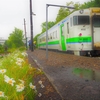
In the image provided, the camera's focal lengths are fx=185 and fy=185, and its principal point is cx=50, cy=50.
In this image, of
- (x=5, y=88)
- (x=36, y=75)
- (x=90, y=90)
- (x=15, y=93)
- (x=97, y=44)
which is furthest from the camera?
(x=97, y=44)

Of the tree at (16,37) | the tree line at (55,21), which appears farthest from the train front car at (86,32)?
the tree at (16,37)

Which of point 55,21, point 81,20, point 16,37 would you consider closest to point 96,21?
point 81,20

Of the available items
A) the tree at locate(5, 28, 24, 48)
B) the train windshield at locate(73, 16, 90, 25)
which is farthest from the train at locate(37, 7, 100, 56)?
the tree at locate(5, 28, 24, 48)

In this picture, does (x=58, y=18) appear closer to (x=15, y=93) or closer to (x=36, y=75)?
(x=36, y=75)

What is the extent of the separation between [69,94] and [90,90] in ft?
1.93

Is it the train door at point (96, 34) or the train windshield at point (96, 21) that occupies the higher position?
the train windshield at point (96, 21)

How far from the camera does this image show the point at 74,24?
12.0m

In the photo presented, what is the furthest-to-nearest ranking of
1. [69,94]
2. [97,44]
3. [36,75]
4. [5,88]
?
[97,44]
[36,75]
[69,94]
[5,88]

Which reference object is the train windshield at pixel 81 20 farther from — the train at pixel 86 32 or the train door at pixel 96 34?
the train door at pixel 96 34

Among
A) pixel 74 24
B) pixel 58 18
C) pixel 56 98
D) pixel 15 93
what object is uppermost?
pixel 58 18

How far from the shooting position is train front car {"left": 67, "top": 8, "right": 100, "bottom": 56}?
11.6 m

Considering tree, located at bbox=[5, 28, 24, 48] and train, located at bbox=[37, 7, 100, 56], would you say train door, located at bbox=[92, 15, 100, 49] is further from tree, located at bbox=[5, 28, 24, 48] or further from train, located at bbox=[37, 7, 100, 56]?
tree, located at bbox=[5, 28, 24, 48]

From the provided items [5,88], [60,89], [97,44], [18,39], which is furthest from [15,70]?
[18,39]

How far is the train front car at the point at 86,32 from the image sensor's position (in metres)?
11.6
